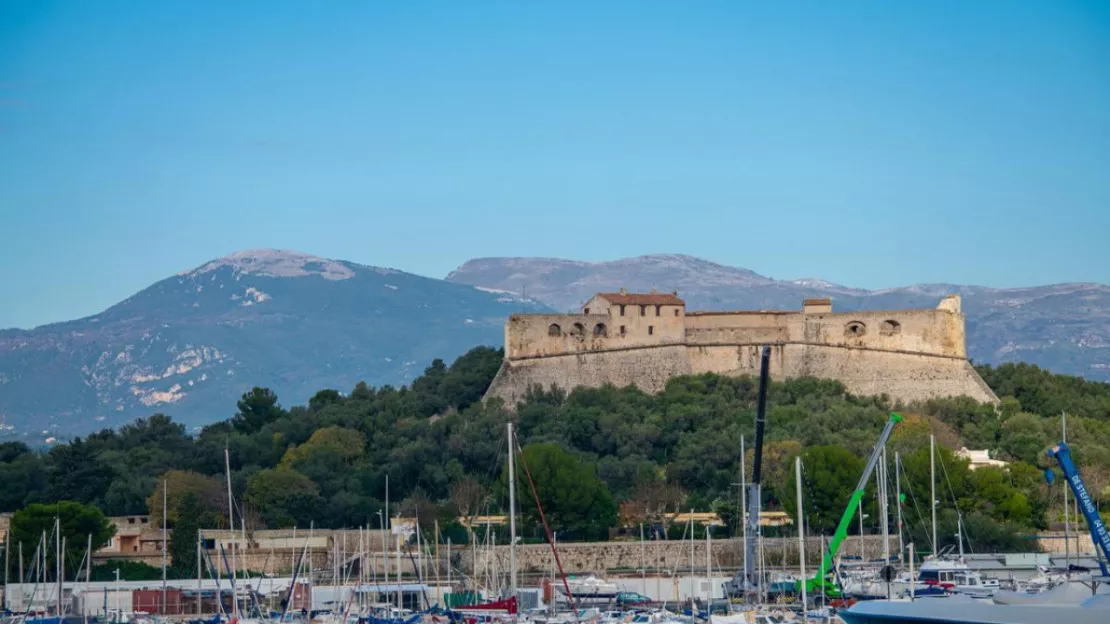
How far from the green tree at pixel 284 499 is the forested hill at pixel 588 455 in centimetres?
5

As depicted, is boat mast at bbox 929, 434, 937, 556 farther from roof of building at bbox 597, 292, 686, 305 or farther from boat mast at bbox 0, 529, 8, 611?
roof of building at bbox 597, 292, 686, 305

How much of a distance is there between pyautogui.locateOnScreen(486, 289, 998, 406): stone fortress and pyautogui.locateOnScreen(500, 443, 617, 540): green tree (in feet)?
35.8

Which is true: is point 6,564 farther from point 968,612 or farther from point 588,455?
point 968,612

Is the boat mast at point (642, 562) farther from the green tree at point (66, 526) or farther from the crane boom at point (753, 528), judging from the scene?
the green tree at point (66, 526)

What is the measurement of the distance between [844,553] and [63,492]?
26147 millimetres

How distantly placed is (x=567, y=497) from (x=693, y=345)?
14211 mm

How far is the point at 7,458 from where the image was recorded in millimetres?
76250

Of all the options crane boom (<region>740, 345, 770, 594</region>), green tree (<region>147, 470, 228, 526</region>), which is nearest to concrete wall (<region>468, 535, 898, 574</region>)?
crane boom (<region>740, 345, 770, 594</region>)

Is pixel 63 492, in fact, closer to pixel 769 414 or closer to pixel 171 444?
pixel 171 444

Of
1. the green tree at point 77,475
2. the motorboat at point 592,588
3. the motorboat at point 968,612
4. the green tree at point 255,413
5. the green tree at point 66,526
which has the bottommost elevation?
the motorboat at point 592,588

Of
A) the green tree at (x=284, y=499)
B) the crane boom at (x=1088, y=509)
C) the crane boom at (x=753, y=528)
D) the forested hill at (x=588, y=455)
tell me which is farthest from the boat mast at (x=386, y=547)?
the crane boom at (x=1088, y=509)

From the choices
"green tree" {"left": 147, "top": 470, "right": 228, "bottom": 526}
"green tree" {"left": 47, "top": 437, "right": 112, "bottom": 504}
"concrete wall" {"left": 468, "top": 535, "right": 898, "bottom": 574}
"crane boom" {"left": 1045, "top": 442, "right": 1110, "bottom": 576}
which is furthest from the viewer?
"green tree" {"left": 47, "top": 437, "right": 112, "bottom": 504}

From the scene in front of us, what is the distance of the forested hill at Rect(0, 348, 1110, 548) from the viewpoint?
196ft

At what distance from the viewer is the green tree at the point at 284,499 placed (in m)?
63.6
